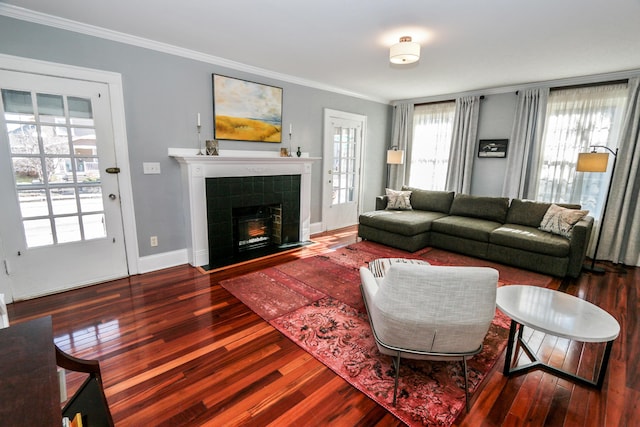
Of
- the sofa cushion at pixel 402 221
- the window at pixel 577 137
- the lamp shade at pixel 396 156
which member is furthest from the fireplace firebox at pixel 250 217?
the window at pixel 577 137

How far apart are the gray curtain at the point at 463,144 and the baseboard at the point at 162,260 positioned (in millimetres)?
4644

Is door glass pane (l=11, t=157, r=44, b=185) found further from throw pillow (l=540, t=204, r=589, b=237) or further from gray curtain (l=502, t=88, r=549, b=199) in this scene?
gray curtain (l=502, t=88, r=549, b=199)

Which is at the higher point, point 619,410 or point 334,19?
point 334,19

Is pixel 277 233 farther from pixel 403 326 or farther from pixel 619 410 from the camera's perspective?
pixel 619 410

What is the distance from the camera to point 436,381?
6.05ft

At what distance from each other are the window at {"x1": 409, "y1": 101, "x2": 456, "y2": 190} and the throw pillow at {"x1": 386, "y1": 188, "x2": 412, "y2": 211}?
3.16 ft

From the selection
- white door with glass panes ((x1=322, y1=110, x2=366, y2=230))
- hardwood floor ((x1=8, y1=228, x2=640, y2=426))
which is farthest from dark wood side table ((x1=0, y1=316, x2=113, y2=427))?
→ white door with glass panes ((x1=322, y1=110, x2=366, y2=230))

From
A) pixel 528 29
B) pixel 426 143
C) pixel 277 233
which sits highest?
pixel 528 29

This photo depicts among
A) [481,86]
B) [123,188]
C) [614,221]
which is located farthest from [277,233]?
[614,221]

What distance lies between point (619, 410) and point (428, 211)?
11.9 feet

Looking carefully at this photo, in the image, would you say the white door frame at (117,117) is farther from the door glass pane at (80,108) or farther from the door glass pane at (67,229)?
the door glass pane at (67,229)

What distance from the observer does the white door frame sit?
8.29 ft

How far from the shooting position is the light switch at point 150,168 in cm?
323

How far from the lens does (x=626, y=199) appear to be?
3.84 m
